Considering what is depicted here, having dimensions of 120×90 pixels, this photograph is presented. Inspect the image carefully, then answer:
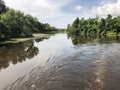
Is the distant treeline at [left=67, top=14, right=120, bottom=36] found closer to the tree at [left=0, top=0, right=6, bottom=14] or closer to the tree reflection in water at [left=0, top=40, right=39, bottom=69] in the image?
the tree at [left=0, top=0, right=6, bottom=14]

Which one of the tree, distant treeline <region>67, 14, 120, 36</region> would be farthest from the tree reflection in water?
the tree

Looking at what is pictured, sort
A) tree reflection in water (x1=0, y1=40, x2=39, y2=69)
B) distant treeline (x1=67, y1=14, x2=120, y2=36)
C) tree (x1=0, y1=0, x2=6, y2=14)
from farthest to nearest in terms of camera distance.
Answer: tree (x1=0, y1=0, x2=6, y2=14) < distant treeline (x1=67, y1=14, x2=120, y2=36) < tree reflection in water (x1=0, y1=40, x2=39, y2=69)

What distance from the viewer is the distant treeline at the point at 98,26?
88.9m

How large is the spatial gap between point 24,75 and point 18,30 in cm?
5890

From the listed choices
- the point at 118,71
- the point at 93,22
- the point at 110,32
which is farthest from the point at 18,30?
the point at 118,71

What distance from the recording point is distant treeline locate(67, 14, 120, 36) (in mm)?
88938

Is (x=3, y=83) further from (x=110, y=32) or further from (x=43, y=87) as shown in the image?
(x=110, y=32)

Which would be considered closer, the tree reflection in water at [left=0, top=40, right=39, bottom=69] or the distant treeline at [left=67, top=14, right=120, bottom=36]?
the tree reflection in water at [left=0, top=40, right=39, bottom=69]

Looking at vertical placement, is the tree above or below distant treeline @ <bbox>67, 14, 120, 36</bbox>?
above

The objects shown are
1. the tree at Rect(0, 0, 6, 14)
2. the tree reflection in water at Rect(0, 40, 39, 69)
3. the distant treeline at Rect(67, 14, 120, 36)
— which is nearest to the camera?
the tree reflection in water at Rect(0, 40, 39, 69)

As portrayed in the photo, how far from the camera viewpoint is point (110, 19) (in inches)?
3654

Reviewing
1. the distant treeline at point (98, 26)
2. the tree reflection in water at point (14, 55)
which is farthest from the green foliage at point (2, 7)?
the tree reflection in water at point (14, 55)

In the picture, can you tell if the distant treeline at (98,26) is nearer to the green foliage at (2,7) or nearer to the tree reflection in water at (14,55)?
the green foliage at (2,7)

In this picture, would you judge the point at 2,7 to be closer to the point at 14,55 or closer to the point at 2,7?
the point at 2,7
